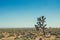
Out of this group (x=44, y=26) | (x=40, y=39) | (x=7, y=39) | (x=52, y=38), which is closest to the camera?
(x=40, y=39)

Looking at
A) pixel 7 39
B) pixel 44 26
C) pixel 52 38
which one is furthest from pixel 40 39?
pixel 44 26

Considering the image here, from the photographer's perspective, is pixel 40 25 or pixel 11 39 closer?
pixel 11 39

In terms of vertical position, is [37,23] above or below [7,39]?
above

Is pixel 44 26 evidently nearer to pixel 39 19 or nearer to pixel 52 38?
pixel 39 19

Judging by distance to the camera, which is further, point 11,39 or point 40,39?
point 11,39

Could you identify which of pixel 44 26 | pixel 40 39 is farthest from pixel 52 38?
pixel 44 26

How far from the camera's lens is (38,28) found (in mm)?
52219

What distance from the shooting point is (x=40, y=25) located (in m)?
52.1

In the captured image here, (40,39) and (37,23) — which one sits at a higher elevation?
(37,23)

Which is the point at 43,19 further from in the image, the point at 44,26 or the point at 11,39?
the point at 11,39

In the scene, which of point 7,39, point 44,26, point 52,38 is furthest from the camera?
point 44,26

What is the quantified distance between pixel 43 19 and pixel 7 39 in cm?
3498

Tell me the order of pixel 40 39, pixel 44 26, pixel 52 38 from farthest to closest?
pixel 44 26, pixel 52 38, pixel 40 39

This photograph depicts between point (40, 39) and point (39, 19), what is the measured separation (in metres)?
39.3
